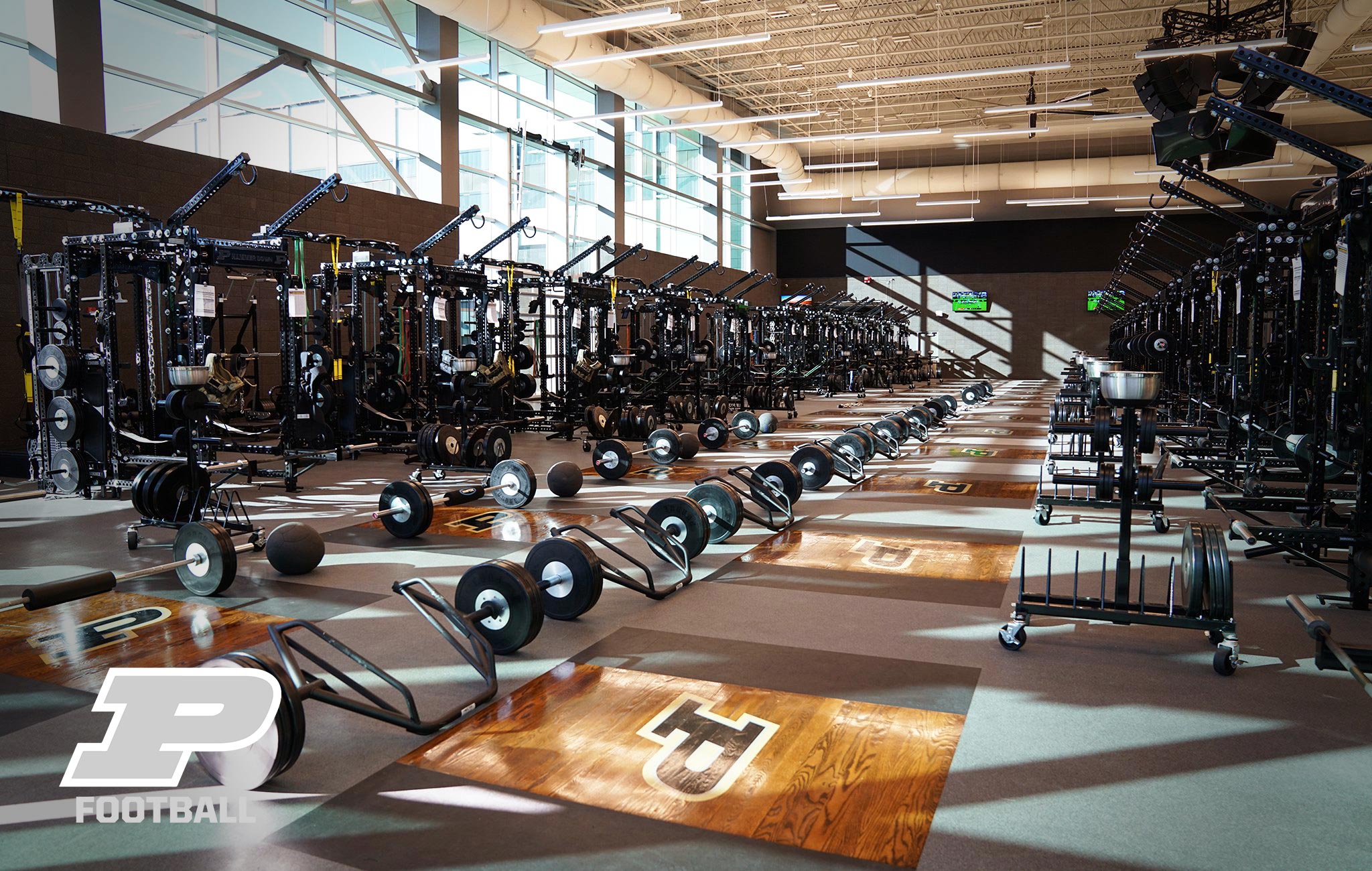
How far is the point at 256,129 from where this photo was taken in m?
11.8

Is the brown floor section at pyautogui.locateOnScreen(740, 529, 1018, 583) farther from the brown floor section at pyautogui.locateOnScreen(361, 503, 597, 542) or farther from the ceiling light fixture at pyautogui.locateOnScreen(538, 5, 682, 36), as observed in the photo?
the ceiling light fixture at pyautogui.locateOnScreen(538, 5, 682, 36)

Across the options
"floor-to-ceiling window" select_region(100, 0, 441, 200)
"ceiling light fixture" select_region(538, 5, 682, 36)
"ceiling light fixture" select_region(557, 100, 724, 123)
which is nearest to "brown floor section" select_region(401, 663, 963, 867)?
"ceiling light fixture" select_region(538, 5, 682, 36)

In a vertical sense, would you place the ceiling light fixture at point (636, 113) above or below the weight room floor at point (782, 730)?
above

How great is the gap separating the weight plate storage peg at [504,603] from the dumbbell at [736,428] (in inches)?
268

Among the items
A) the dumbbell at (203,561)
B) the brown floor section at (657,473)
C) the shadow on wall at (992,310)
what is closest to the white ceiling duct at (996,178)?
the shadow on wall at (992,310)

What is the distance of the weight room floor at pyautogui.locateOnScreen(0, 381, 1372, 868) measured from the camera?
2.36 m

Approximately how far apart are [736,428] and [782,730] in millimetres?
9192

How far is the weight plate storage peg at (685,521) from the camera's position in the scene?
204 inches

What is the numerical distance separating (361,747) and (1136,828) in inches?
87.6

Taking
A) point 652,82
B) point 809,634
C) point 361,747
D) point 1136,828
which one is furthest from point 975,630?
point 652,82

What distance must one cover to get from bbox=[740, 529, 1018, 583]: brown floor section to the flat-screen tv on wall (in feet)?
80.3

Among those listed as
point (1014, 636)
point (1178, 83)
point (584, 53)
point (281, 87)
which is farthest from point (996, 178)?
point (1014, 636)

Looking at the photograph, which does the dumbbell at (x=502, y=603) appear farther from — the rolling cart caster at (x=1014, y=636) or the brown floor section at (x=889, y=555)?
the brown floor section at (x=889, y=555)

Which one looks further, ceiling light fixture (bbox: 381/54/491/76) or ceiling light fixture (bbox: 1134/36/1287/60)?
ceiling light fixture (bbox: 381/54/491/76)
